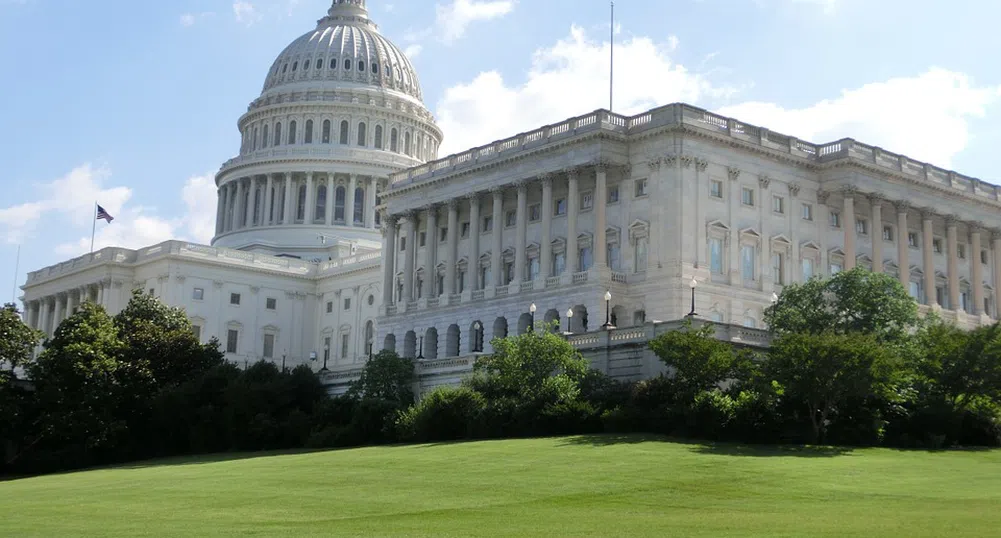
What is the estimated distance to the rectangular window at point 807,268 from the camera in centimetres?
9494

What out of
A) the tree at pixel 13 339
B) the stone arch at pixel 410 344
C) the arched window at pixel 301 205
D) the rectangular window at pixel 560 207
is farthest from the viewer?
the arched window at pixel 301 205

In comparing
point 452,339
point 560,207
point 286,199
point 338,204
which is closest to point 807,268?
point 560,207

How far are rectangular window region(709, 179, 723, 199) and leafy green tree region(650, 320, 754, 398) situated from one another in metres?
29.4

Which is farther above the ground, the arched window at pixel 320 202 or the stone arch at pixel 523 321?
the arched window at pixel 320 202

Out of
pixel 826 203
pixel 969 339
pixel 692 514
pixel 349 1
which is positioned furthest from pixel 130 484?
pixel 349 1

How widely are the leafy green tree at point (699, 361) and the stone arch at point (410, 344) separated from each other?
4464cm

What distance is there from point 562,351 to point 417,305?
3864 cm

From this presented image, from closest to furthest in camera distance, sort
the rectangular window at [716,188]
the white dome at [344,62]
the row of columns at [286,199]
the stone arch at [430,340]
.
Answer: the rectangular window at [716,188]
the stone arch at [430,340]
the row of columns at [286,199]
the white dome at [344,62]

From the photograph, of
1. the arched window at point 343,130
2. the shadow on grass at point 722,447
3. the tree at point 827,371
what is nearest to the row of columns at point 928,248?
the tree at point 827,371

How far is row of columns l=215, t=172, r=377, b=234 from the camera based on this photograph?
158125 mm

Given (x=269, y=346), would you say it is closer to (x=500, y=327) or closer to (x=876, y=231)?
(x=500, y=327)

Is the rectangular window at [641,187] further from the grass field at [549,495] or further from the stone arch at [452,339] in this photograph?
the grass field at [549,495]

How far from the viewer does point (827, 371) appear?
189 ft

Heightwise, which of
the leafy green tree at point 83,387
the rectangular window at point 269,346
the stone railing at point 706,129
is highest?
the stone railing at point 706,129
